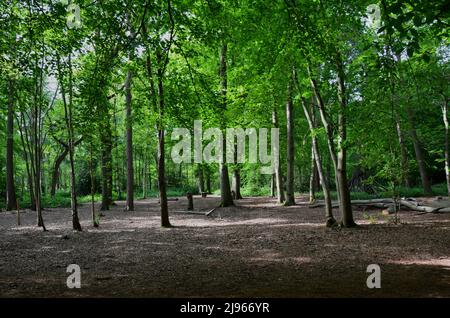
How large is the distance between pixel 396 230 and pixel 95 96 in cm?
915

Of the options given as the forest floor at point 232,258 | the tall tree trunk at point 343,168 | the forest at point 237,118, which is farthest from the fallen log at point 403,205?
the tall tree trunk at point 343,168

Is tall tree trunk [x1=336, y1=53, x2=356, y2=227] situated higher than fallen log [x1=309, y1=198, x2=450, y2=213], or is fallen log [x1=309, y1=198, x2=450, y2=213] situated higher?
tall tree trunk [x1=336, y1=53, x2=356, y2=227]

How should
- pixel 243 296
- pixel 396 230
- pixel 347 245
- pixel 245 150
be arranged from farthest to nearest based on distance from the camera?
pixel 245 150
pixel 396 230
pixel 347 245
pixel 243 296

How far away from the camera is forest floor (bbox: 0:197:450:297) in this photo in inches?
210

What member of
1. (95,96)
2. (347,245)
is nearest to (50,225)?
(95,96)

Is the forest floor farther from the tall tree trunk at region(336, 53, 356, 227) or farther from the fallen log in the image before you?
the fallen log

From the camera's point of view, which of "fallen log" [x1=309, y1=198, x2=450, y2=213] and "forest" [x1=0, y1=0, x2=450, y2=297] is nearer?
"forest" [x1=0, y1=0, x2=450, y2=297]

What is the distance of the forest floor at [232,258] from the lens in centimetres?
533

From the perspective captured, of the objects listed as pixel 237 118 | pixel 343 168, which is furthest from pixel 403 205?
pixel 237 118

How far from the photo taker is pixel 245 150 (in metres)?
22.9

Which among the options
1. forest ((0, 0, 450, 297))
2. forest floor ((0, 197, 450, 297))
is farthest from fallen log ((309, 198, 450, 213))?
forest floor ((0, 197, 450, 297))

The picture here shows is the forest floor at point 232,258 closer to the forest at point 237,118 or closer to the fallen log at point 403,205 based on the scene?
the forest at point 237,118

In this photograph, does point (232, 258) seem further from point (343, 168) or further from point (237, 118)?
point (237, 118)
